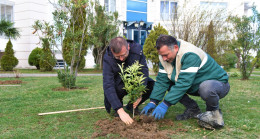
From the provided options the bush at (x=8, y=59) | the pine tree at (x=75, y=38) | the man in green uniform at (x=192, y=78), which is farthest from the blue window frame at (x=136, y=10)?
the man in green uniform at (x=192, y=78)

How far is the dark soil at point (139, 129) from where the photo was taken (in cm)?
272

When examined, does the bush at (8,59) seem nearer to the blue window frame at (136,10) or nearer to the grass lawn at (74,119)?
the grass lawn at (74,119)

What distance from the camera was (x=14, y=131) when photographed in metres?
3.07

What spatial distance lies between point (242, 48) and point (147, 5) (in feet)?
54.4

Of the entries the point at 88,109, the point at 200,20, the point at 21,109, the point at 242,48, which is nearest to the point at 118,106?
the point at 88,109

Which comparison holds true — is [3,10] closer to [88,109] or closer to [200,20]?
[200,20]

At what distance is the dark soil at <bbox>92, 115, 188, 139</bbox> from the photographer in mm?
2721

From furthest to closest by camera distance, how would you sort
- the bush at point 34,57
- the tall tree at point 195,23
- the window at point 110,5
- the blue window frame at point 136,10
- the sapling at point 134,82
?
1. the blue window frame at point 136,10
2. the window at point 110,5
3. the bush at point 34,57
4. the tall tree at point 195,23
5. the sapling at point 134,82

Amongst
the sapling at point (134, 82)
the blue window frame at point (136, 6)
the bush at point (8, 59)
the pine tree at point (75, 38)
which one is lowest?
the sapling at point (134, 82)

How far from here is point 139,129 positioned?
114 inches

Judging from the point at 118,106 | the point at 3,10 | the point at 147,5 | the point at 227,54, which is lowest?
the point at 118,106

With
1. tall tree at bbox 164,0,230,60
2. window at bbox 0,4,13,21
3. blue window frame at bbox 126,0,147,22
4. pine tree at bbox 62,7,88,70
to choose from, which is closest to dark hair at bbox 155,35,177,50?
pine tree at bbox 62,7,88,70

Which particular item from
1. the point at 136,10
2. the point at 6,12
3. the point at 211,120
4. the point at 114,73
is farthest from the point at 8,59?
the point at 136,10

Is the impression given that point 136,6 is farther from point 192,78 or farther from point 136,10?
point 192,78
